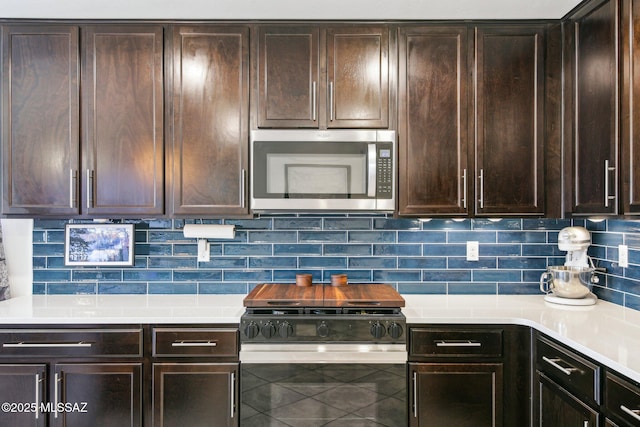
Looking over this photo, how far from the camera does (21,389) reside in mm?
1940

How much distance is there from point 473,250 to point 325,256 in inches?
35.7

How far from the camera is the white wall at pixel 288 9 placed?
2049mm

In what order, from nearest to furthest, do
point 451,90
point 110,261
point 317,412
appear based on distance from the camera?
1. point 317,412
2. point 451,90
3. point 110,261

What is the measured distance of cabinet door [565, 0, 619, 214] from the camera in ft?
5.93

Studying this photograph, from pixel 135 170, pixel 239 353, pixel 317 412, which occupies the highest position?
pixel 135 170

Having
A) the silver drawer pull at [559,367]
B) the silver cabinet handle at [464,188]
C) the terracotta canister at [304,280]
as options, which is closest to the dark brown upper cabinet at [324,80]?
the silver cabinet handle at [464,188]

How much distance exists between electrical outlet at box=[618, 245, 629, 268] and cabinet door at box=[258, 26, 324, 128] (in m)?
1.71

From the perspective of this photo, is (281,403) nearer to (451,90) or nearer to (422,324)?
(422,324)

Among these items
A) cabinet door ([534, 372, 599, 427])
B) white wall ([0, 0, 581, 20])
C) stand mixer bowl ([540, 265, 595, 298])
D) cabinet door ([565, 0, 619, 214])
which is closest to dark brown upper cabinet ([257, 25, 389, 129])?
white wall ([0, 0, 581, 20])

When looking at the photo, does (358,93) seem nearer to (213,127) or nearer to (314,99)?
(314,99)

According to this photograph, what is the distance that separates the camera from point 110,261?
8.13 feet

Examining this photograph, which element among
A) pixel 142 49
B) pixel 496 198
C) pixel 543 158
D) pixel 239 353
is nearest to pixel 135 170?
pixel 142 49

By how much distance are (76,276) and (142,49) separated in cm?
141

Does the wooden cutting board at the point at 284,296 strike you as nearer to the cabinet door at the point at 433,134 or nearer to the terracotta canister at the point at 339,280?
the terracotta canister at the point at 339,280
